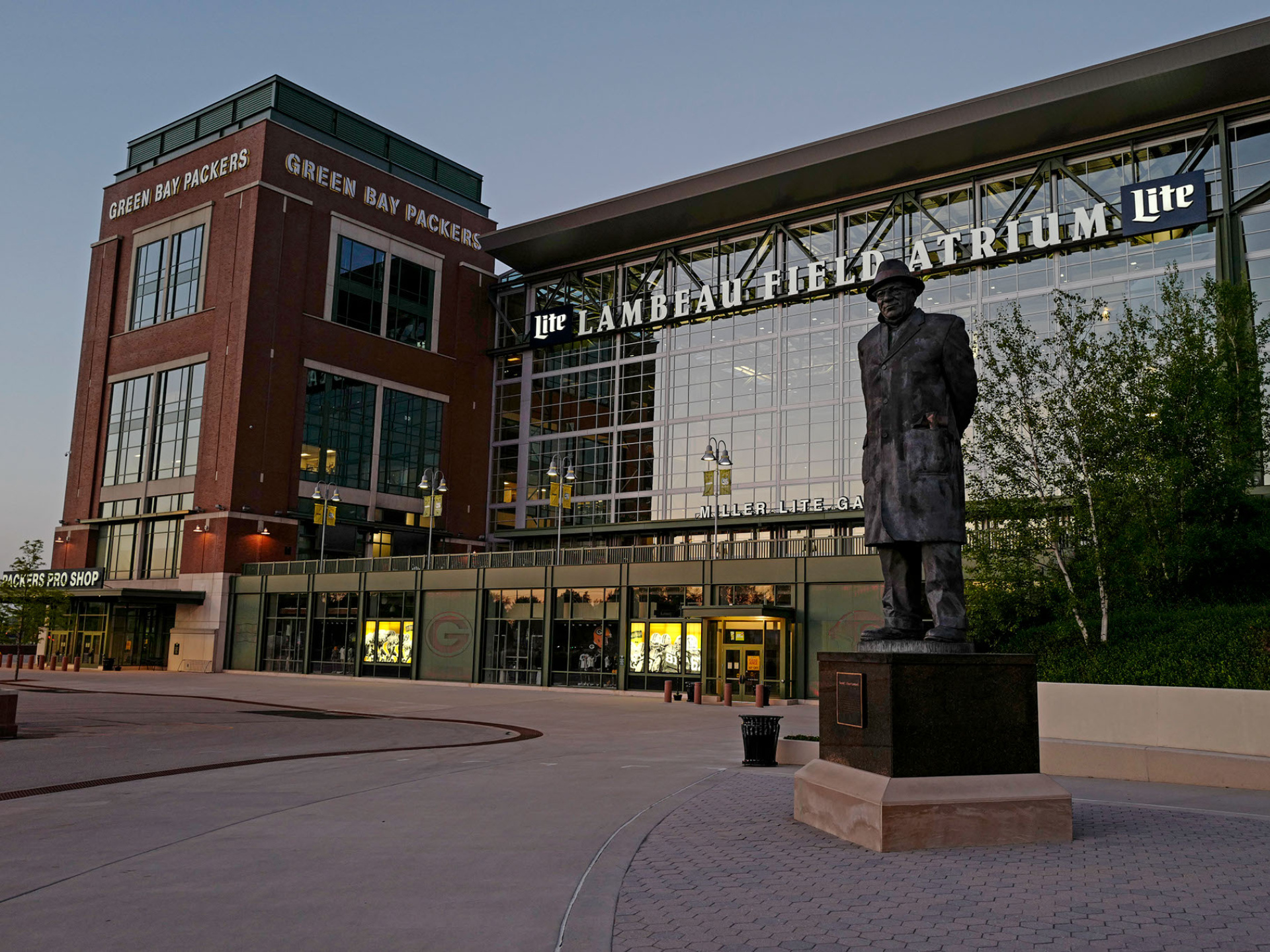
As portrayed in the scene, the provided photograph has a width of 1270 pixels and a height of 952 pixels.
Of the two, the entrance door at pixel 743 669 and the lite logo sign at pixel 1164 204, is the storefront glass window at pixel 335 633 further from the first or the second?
the lite logo sign at pixel 1164 204

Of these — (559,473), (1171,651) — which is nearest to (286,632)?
(559,473)

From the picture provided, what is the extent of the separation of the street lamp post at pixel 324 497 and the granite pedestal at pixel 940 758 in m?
49.2

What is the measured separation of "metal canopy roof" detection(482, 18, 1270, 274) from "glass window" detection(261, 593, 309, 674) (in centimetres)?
2610

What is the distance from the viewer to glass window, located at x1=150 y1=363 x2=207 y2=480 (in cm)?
5888

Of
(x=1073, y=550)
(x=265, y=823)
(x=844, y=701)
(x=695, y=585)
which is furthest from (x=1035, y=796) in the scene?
(x=695, y=585)

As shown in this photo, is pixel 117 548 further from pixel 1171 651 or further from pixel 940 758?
pixel 940 758

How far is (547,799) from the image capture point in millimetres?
11688

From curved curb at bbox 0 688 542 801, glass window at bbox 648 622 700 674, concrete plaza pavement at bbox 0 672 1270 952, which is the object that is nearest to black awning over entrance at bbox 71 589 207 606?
curved curb at bbox 0 688 542 801

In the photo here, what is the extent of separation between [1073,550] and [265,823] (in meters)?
19.0

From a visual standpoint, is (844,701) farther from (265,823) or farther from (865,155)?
(865,155)

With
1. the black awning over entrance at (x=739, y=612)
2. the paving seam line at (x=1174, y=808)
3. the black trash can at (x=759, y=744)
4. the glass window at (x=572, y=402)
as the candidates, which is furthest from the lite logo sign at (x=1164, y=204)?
the paving seam line at (x=1174, y=808)

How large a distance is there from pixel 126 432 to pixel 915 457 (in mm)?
63494

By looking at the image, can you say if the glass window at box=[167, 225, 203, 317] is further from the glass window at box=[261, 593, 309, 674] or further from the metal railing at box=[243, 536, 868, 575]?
the glass window at box=[261, 593, 309, 674]

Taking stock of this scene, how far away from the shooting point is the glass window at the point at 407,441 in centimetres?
6381
